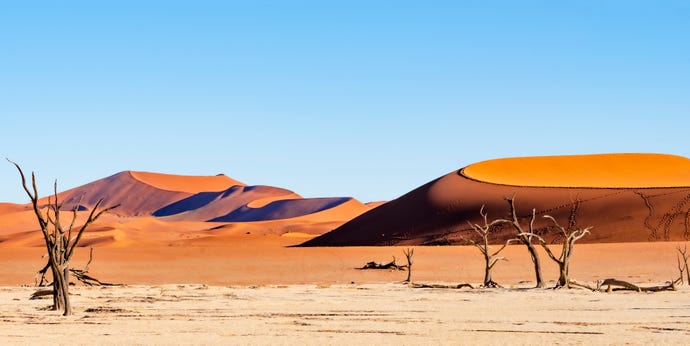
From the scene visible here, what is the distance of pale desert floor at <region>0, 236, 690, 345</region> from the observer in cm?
1502

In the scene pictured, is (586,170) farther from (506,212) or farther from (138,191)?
(138,191)

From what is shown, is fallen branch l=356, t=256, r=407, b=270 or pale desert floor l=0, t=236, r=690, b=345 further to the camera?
fallen branch l=356, t=256, r=407, b=270

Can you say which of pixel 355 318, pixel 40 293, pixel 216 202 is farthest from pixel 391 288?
pixel 216 202

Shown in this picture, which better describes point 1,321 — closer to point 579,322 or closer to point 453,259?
point 579,322

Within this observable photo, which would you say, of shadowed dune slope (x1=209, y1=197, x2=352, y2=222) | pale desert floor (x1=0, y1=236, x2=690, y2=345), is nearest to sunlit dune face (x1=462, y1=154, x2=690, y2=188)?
pale desert floor (x1=0, y1=236, x2=690, y2=345)

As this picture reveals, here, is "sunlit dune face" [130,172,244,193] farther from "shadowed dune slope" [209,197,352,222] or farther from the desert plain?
the desert plain

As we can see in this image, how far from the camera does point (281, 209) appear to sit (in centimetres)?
15788

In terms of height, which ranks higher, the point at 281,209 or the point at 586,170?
the point at 281,209

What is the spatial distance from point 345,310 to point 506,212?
45.9m

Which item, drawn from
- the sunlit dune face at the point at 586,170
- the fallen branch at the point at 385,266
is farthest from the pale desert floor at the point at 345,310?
the sunlit dune face at the point at 586,170

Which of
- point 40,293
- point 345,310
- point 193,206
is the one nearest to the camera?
point 345,310

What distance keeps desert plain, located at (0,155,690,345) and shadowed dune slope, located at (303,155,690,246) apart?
0.16 m

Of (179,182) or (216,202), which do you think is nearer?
(216,202)

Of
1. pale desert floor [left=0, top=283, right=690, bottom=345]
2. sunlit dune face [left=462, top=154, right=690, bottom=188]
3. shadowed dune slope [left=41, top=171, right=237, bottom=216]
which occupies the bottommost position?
pale desert floor [left=0, top=283, right=690, bottom=345]
